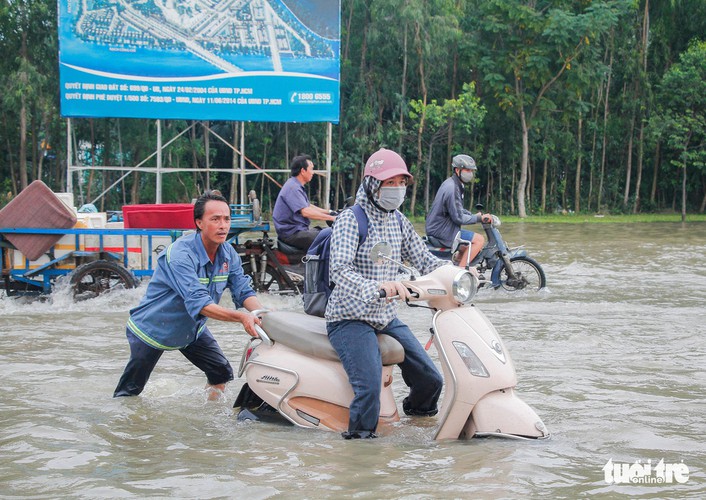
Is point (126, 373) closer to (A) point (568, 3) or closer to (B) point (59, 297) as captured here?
(B) point (59, 297)

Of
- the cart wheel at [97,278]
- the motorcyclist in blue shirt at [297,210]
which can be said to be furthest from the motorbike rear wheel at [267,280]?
the cart wheel at [97,278]

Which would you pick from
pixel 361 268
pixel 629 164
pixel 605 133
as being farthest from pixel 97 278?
pixel 605 133

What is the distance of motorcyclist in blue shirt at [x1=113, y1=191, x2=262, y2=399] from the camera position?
4906mm

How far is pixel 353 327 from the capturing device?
471 centimetres

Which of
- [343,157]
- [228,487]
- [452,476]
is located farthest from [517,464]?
Result: [343,157]

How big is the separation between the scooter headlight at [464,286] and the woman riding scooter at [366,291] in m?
0.32

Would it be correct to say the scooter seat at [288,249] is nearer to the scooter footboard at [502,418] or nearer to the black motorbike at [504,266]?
the black motorbike at [504,266]

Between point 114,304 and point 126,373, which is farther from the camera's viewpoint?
point 114,304

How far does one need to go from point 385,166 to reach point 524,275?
7.02 metres

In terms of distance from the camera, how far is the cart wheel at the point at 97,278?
9.89 m

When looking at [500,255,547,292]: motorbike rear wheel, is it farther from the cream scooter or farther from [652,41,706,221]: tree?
[652,41,706,221]: tree

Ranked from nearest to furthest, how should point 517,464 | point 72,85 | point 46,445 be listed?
point 517,464
point 46,445
point 72,85

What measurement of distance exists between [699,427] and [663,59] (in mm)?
29352

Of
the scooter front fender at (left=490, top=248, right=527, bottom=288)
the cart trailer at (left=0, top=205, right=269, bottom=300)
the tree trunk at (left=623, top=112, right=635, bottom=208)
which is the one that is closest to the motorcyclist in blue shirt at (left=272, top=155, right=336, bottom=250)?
the cart trailer at (left=0, top=205, right=269, bottom=300)
